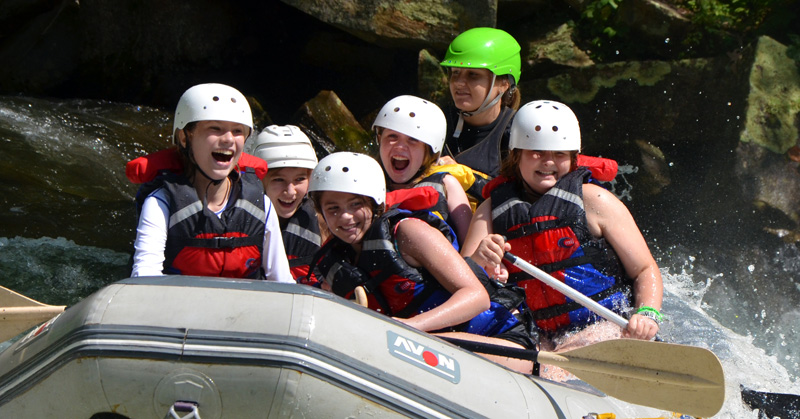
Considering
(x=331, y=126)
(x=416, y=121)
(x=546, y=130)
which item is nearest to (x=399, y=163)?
(x=416, y=121)

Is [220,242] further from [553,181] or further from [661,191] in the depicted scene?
[661,191]

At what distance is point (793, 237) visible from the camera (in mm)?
7340

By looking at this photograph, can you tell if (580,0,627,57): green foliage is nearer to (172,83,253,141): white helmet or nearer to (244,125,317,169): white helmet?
(244,125,317,169): white helmet

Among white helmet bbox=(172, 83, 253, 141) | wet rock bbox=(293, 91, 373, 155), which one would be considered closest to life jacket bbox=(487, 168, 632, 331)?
white helmet bbox=(172, 83, 253, 141)

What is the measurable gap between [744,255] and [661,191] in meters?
0.99

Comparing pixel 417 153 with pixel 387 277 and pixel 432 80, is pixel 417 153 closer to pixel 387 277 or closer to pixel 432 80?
pixel 387 277

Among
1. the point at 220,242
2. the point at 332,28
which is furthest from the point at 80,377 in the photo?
the point at 332,28

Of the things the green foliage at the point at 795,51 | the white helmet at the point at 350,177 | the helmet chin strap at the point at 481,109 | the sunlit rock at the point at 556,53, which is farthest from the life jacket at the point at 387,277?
the green foliage at the point at 795,51

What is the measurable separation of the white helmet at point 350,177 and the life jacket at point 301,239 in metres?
0.78

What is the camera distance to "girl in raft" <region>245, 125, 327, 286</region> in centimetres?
433

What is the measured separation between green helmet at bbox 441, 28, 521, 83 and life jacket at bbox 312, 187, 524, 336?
160 centimetres

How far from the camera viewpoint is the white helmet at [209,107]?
11.7ft

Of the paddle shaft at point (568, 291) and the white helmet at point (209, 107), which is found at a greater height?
the white helmet at point (209, 107)

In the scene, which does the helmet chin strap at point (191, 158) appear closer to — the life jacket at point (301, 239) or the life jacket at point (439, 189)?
the life jacket at point (301, 239)
